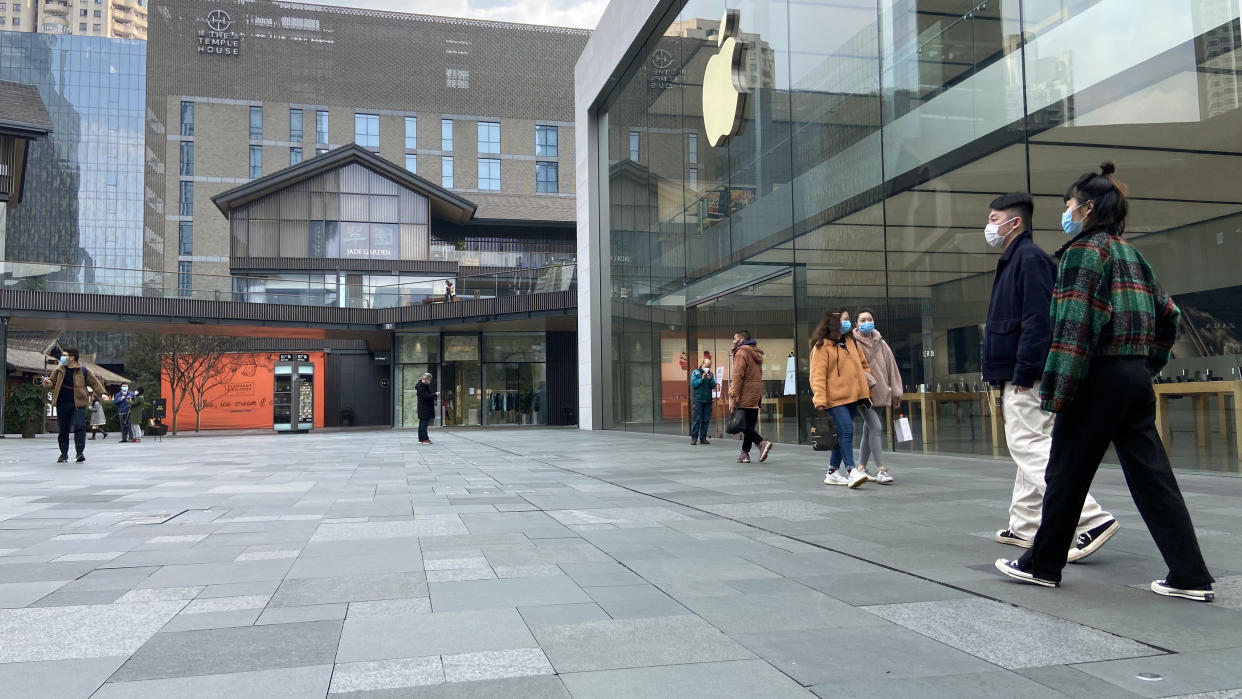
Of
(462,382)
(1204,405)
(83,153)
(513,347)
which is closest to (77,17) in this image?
(83,153)

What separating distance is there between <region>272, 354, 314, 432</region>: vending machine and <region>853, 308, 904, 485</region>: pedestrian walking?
85.6ft

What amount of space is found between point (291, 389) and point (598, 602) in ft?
99.1

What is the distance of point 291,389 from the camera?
104 feet

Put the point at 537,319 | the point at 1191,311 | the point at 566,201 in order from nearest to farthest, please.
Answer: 1. the point at 1191,311
2. the point at 537,319
3. the point at 566,201

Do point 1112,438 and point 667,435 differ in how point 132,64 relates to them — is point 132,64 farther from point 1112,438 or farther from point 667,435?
point 1112,438

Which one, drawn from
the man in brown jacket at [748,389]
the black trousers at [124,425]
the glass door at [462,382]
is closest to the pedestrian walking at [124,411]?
the black trousers at [124,425]

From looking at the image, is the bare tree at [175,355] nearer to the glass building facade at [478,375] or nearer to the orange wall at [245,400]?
the orange wall at [245,400]

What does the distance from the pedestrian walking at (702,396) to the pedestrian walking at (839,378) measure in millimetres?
7076

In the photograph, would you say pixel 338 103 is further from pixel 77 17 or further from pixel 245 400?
pixel 77 17

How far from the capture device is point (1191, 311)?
27.6 feet

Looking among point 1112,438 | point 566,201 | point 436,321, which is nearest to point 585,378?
point 436,321

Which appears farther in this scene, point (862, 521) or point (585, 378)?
point (585, 378)

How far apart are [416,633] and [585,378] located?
2387 cm

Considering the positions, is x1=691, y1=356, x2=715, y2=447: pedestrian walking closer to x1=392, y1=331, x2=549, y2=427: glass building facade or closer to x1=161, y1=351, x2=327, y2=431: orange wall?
x1=392, y1=331, x2=549, y2=427: glass building facade
